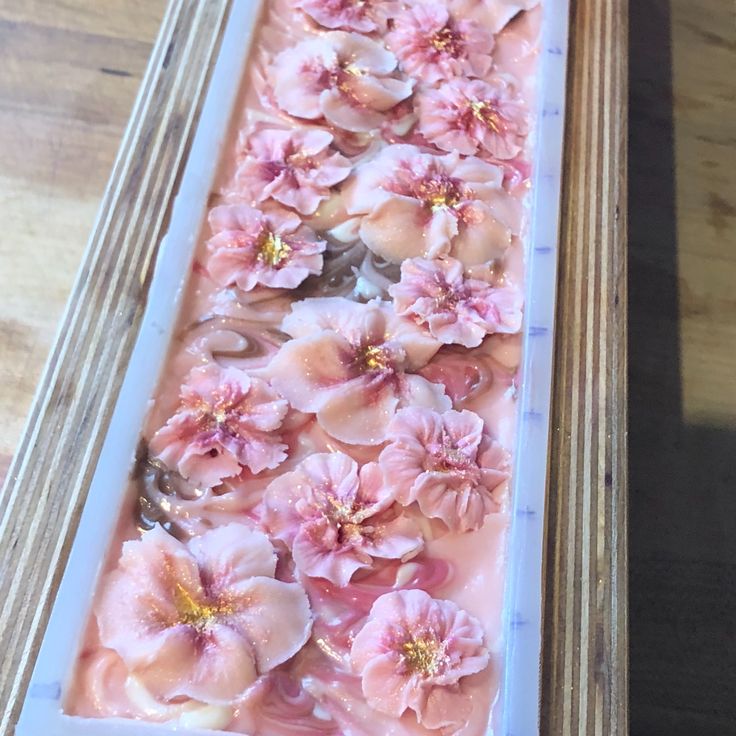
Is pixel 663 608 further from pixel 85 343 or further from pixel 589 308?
pixel 85 343

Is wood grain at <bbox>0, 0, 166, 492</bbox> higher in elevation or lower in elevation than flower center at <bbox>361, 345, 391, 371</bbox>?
higher

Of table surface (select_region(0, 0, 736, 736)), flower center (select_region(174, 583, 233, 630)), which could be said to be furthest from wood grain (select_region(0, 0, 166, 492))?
flower center (select_region(174, 583, 233, 630))

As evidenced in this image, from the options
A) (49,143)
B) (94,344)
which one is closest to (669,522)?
(94,344)

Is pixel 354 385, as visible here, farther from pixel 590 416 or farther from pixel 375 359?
pixel 590 416

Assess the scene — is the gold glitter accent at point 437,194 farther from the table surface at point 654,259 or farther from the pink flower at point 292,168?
the table surface at point 654,259

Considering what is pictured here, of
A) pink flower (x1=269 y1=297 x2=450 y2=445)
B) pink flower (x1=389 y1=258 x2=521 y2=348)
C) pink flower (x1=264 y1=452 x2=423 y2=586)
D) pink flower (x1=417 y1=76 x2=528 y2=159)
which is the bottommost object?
pink flower (x1=264 y1=452 x2=423 y2=586)

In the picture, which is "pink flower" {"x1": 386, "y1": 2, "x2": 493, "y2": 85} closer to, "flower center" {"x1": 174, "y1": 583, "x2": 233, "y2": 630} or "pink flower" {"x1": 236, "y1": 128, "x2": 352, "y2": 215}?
"pink flower" {"x1": 236, "y1": 128, "x2": 352, "y2": 215}

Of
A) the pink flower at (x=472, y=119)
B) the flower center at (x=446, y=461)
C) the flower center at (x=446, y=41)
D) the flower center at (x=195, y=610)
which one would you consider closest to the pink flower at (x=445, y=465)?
the flower center at (x=446, y=461)

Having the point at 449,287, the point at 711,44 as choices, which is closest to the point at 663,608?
the point at 449,287
